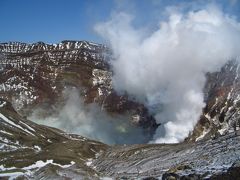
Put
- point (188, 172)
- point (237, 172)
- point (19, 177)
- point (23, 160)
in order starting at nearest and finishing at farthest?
point (237, 172) < point (188, 172) < point (19, 177) < point (23, 160)

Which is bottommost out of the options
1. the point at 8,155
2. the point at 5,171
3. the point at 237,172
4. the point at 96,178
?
the point at 237,172

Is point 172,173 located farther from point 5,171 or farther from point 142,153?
point 142,153

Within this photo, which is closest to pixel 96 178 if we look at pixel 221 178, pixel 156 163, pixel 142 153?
pixel 156 163

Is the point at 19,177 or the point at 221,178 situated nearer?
the point at 221,178

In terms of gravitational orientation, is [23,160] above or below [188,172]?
above

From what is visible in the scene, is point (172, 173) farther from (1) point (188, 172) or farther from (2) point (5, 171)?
(2) point (5, 171)

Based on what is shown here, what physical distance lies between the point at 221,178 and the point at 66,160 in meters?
140

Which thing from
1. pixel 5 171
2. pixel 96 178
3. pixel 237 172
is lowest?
pixel 237 172

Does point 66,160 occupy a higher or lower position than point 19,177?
higher

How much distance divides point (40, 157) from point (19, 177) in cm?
4366

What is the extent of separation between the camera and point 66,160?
176125 millimetres

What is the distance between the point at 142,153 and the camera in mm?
173500

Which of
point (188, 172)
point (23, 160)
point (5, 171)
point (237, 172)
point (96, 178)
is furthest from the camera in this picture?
point (23, 160)

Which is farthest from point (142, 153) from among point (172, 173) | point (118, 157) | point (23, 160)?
point (172, 173)
